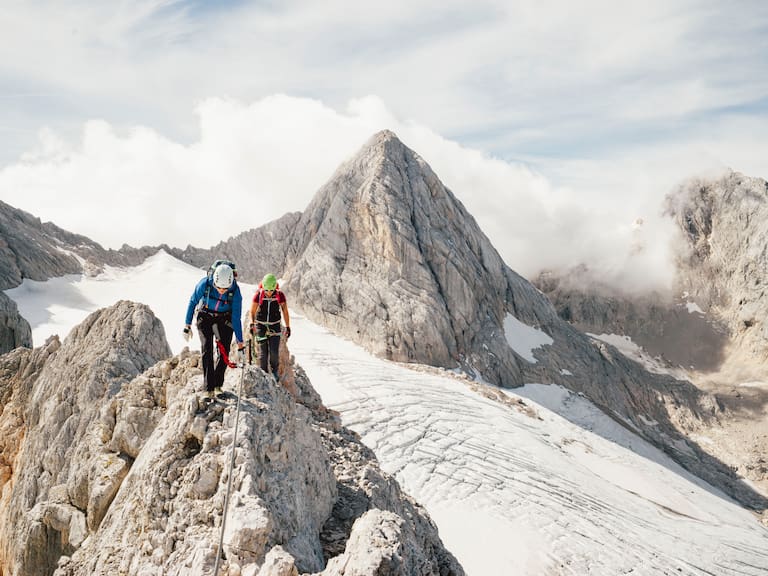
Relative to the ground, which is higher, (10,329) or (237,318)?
(237,318)

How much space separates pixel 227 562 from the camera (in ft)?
15.8

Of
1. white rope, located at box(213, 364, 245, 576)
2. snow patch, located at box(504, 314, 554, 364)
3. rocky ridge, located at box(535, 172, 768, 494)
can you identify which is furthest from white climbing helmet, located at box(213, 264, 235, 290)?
rocky ridge, located at box(535, 172, 768, 494)

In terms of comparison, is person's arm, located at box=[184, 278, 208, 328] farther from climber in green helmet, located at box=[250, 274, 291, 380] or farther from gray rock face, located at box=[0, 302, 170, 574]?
gray rock face, located at box=[0, 302, 170, 574]

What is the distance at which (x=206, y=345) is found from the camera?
6.83 m

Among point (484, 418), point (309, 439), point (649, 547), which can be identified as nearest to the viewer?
point (309, 439)

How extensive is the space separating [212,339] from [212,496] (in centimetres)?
203

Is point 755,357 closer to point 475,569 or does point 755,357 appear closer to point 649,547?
point 649,547

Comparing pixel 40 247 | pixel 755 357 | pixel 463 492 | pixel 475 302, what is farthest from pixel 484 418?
pixel 755 357

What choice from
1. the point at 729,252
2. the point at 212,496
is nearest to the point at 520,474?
the point at 212,496

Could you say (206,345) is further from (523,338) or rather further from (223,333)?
(523,338)

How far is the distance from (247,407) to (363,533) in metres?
2.10

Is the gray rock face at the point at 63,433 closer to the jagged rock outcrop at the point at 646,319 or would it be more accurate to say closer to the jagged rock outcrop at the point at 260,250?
the jagged rock outcrop at the point at 260,250

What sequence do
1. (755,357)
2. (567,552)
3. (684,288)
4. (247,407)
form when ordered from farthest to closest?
(684,288), (755,357), (567,552), (247,407)

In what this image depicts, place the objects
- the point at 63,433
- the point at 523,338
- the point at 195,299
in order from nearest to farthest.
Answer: the point at 195,299 → the point at 63,433 → the point at 523,338
